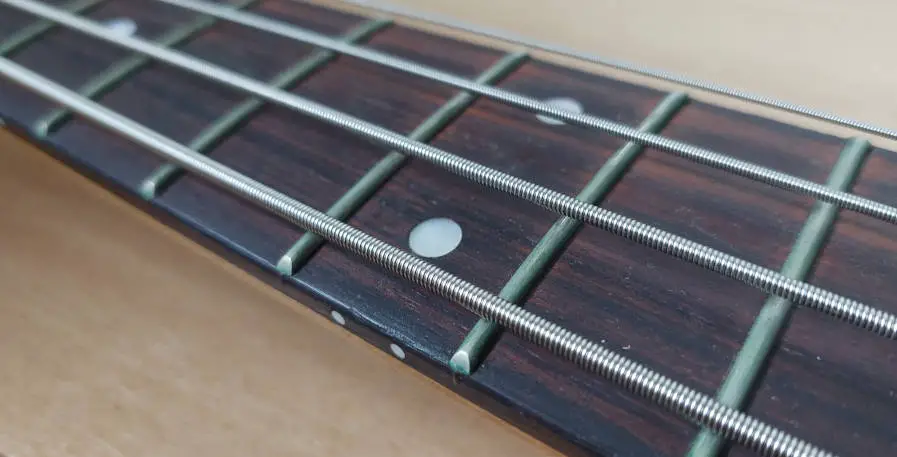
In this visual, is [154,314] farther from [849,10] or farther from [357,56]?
[849,10]

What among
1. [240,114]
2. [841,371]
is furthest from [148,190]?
[841,371]

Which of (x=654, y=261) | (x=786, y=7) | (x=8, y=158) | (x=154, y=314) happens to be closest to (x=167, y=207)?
(x=154, y=314)

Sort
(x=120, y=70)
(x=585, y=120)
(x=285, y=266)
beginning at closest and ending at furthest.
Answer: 1. (x=285, y=266)
2. (x=585, y=120)
3. (x=120, y=70)

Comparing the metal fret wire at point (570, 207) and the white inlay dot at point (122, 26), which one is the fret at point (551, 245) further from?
the white inlay dot at point (122, 26)

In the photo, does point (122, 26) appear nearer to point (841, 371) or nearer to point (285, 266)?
point (285, 266)

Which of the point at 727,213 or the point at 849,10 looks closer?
the point at 727,213

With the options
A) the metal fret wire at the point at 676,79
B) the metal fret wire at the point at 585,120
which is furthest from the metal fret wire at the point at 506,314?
the metal fret wire at the point at 676,79
